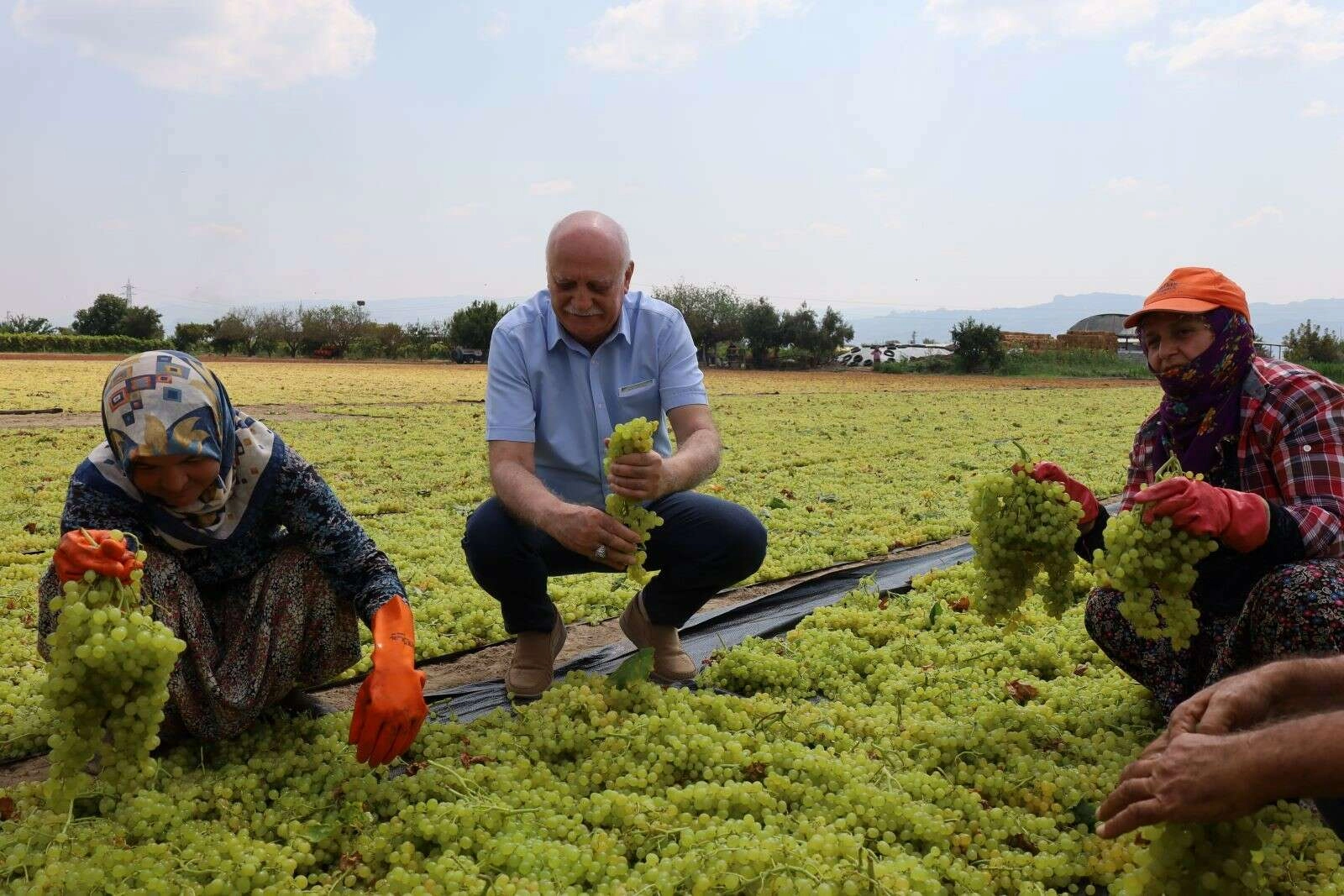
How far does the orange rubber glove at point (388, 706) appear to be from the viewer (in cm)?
283

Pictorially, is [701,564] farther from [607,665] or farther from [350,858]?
[350,858]

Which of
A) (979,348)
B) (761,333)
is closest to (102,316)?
(761,333)

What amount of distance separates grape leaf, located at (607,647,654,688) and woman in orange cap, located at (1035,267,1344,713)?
1.56 m

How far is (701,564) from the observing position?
12.8 ft

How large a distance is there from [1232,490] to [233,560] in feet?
10.5

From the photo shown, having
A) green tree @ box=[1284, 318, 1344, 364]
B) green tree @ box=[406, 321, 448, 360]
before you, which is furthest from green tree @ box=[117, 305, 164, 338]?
green tree @ box=[1284, 318, 1344, 364]

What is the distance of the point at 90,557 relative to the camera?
2.53m

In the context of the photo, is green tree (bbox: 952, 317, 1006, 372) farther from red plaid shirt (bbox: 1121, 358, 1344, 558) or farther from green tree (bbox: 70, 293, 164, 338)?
green tree (bbox: 70, 293, 164, 338)

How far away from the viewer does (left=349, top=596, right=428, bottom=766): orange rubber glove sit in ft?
9.29

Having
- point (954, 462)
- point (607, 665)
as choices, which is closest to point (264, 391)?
point (954, 462)

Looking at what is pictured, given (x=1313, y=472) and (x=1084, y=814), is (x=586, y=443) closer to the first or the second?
(x=1084, y=814)

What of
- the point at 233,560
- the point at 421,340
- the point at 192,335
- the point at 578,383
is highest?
the point at 192,335

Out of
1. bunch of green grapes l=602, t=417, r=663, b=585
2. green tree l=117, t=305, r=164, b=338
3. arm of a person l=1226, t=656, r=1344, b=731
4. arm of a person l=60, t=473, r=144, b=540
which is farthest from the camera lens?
green tree l=117, t=305, r=164, b=338

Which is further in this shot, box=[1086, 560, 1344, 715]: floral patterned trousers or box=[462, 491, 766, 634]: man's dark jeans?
box=[462, 491, 766, 634]: man's dark jeans
